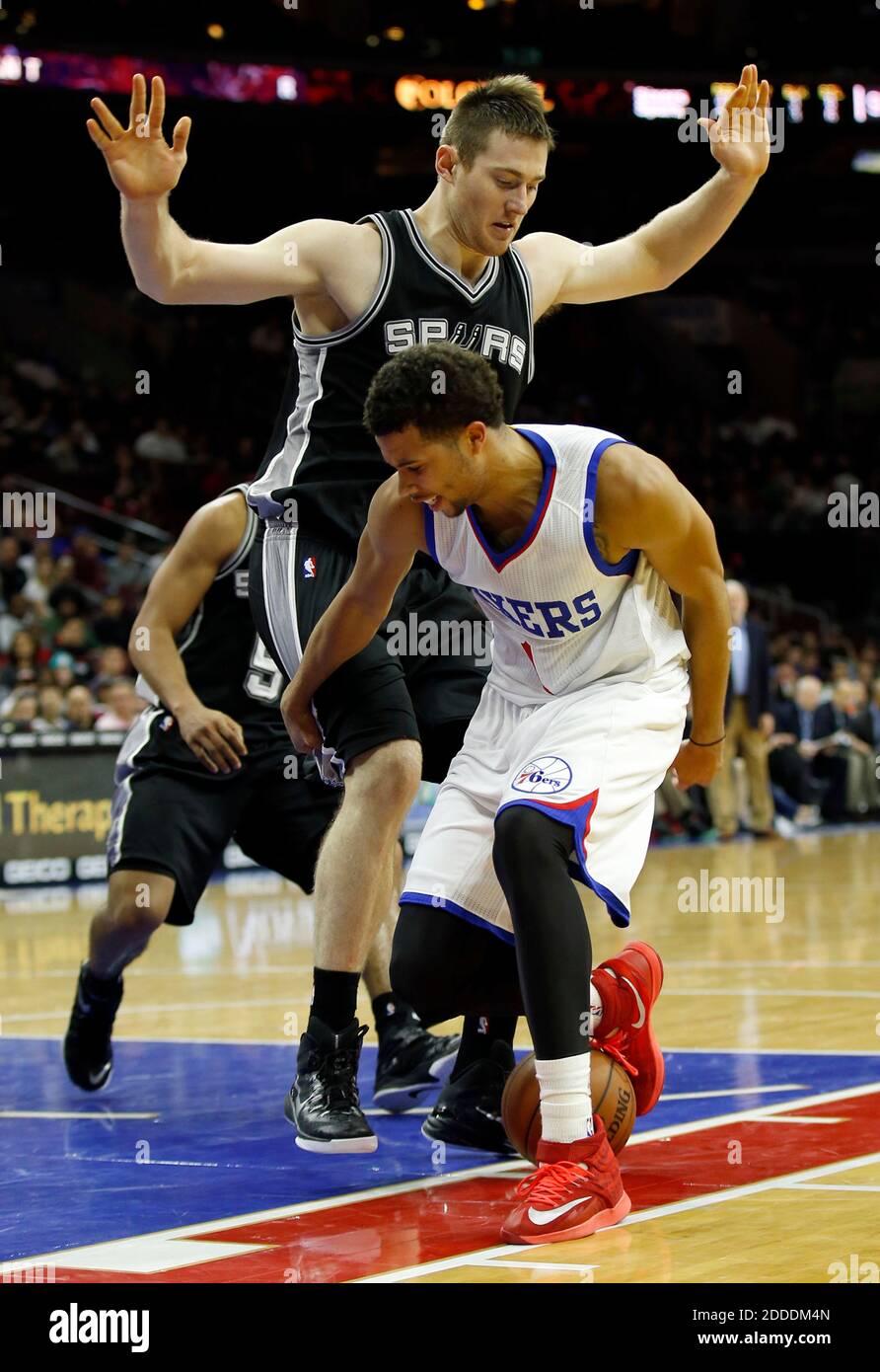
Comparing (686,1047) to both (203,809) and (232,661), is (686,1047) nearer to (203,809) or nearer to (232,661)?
(203,809)

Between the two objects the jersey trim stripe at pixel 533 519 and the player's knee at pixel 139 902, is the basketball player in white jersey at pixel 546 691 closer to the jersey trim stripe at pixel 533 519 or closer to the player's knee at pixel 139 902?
the jersey trim stripe at pixel 533 519

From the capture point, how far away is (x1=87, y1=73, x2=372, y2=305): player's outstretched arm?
13.6 feet

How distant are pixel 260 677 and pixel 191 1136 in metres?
1.71

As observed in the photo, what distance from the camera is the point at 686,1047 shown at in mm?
6109

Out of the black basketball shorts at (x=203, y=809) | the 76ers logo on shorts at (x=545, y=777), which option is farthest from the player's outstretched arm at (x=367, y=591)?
the black basketball shorts at (x=203, y=809)

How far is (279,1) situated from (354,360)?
20254 mm

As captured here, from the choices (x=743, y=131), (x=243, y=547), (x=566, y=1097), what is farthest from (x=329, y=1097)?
(x=743, y=131)

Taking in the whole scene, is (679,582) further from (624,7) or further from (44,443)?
(624,7)

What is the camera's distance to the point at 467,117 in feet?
14.9

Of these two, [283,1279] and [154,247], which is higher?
[154,247]

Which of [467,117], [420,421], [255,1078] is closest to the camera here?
[420,421]

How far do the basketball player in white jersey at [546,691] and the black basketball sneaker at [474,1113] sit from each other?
0.88ft

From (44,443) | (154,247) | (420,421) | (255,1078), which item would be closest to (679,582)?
(420,421)
